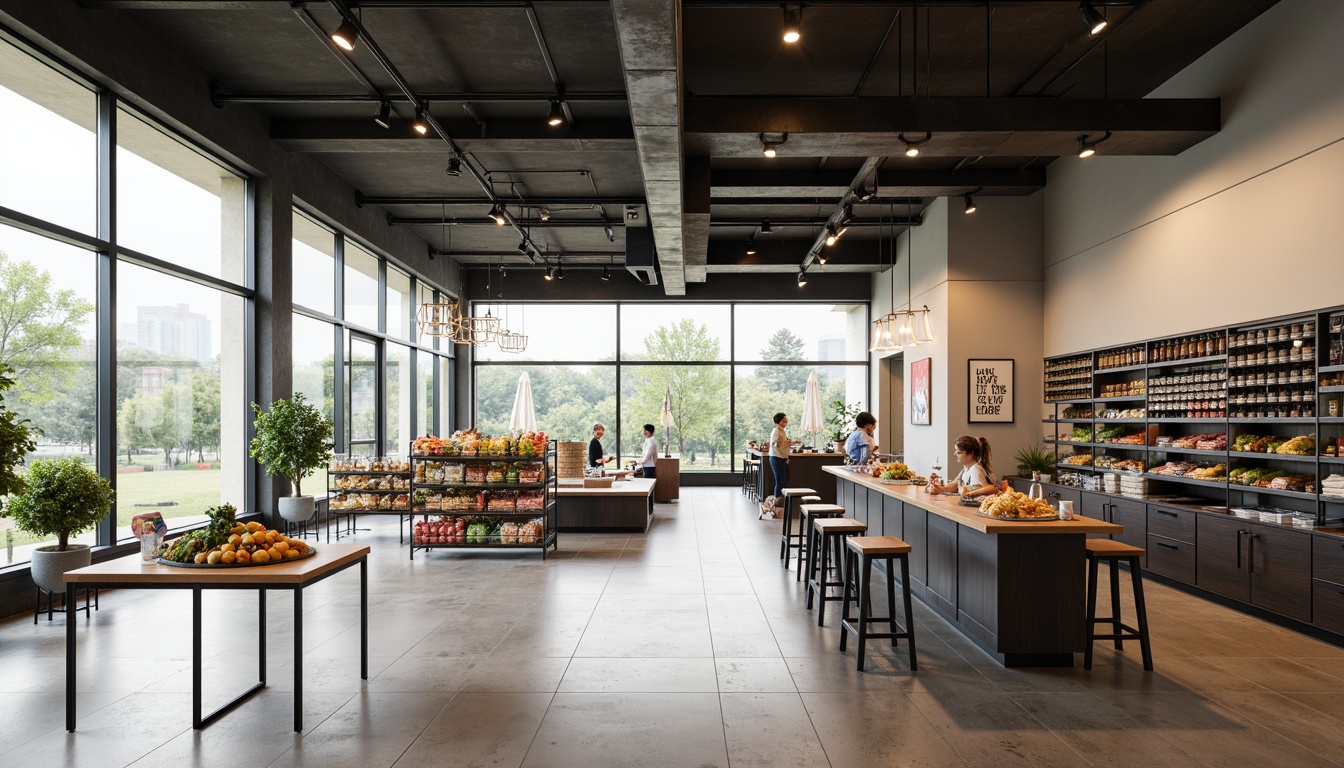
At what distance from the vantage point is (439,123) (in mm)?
8102

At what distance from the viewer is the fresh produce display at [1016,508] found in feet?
16.1

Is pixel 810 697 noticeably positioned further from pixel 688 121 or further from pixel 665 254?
pixel 665 254

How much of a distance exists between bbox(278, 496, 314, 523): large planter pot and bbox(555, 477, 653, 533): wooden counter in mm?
3129

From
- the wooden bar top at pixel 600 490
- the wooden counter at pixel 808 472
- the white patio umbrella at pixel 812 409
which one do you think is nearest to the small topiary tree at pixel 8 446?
the wooden bar top at pixel 600 490

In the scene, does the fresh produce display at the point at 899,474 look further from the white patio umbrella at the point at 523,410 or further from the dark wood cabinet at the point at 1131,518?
the white patio umbrella at the point at 523,410

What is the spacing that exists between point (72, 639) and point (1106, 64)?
859 centimetres

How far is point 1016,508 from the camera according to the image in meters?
4.94

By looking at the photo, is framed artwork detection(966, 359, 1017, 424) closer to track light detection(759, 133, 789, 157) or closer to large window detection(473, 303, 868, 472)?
track light detection(759, 133, 789, 157)

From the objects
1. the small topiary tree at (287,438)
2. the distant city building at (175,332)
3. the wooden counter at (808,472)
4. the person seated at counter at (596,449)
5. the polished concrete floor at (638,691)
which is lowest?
the polished concrete floor at (638,691)

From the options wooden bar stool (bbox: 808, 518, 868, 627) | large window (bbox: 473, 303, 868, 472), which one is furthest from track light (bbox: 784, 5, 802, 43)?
large window (bbox: 473, 303, 868, 472)

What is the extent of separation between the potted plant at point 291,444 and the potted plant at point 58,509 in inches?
97.0

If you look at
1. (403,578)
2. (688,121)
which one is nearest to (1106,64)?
(688,121)

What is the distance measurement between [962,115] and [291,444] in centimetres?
745

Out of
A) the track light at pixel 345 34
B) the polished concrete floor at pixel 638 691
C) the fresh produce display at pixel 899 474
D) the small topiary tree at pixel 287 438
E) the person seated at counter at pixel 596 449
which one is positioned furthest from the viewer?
the person seated at counter at pixel 596 449
